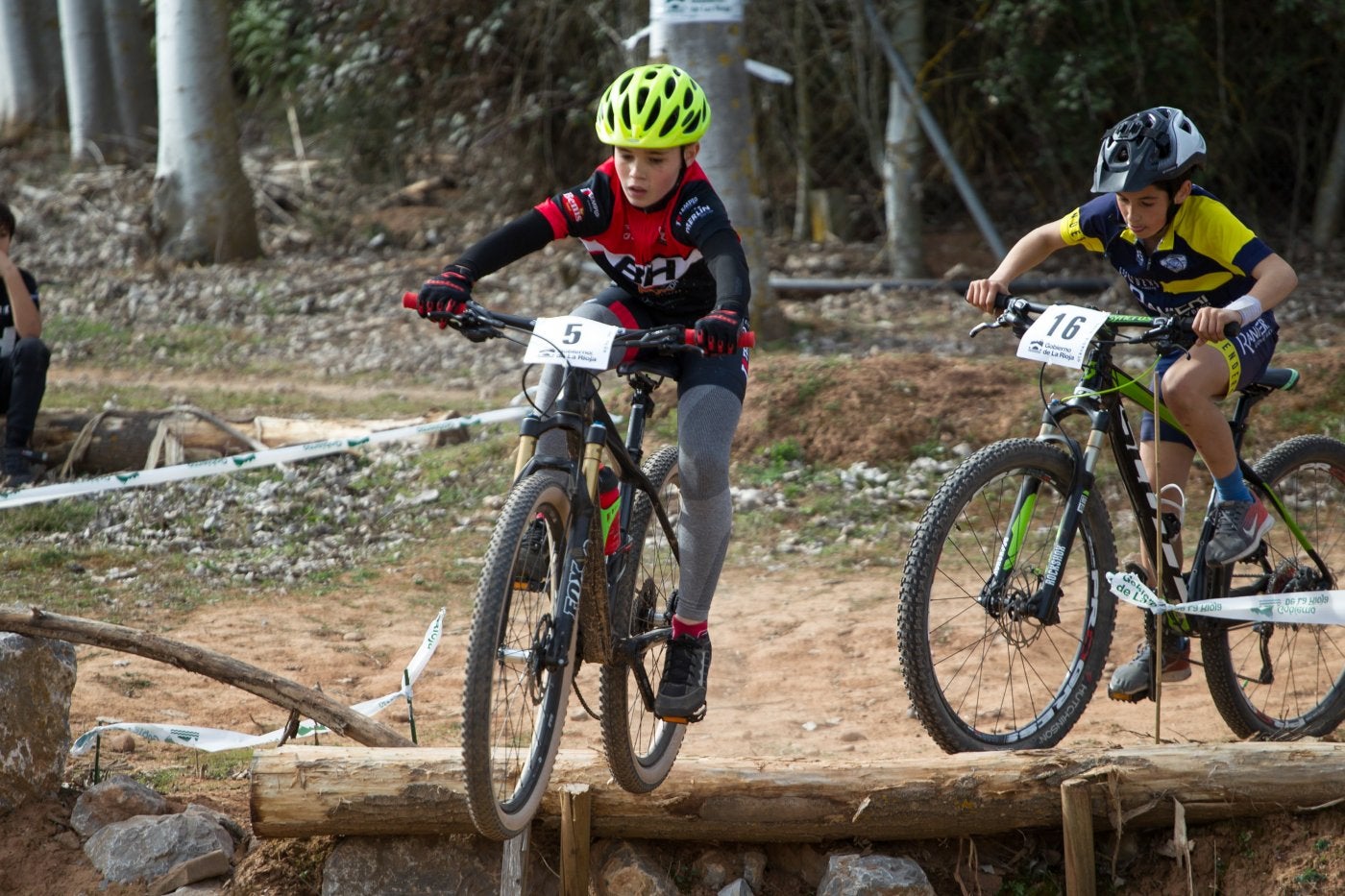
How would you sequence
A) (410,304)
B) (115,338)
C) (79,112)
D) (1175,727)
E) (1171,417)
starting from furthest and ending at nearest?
(79,112) < (115,338) < (1175,727) < (1171,417) < (410,304)

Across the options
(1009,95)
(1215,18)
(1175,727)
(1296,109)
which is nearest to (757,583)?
(1175,727)

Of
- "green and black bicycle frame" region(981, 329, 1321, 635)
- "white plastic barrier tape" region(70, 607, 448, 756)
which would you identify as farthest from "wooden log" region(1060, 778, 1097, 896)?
"white plastic barrier tape" region(70, 607, 448, 756)

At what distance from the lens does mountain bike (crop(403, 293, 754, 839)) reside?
3283 millimetres

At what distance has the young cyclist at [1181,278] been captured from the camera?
415 centimetres

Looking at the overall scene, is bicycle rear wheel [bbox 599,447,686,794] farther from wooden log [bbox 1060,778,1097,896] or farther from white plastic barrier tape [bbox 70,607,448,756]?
wooden log [bbox 1060,778,1097,896]

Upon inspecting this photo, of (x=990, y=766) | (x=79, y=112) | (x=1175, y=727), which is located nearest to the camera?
(x=990, y=766)

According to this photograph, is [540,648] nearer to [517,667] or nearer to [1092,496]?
[517,667]

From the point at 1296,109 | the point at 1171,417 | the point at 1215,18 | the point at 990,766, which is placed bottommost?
the point at 990,766

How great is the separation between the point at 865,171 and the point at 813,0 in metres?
2.60

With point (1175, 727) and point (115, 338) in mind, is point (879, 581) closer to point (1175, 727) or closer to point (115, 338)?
point (1175, 727)

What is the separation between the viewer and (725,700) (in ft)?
18.2

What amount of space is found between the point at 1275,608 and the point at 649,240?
241cm

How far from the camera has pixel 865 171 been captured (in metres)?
15.9

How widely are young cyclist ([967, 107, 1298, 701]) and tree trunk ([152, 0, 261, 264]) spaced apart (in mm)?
11903
